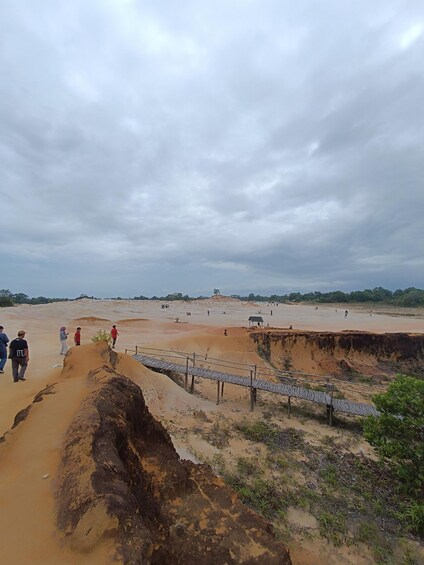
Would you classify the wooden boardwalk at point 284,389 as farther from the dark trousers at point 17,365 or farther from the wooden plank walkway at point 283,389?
the dark trousers at point 17,365

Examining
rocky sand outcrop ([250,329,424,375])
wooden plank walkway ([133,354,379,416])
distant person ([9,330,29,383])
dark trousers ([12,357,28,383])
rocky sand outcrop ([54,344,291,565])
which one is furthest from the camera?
rocky sand outcrop ([250,329,424,375])

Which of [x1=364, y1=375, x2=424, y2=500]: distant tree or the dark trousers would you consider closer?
[x1=364, y1=375, x2=424, y2=500]: distant tree

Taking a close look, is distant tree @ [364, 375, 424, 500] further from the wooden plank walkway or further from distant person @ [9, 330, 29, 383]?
distant person @ [9, 330, 29, 383]

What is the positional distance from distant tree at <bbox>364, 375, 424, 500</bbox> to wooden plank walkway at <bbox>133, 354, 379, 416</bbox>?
151 inches

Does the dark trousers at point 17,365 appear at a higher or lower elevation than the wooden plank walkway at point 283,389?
higher

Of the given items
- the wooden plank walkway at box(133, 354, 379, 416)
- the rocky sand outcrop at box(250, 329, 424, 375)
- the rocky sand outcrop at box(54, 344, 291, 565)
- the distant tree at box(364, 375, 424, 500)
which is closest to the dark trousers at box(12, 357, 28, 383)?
the rocky sand outcrop at box(54, 344, 291, 565)

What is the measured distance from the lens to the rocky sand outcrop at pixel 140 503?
2787 mm

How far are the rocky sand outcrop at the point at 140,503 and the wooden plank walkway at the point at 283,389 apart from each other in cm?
931

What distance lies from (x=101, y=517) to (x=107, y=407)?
2259 mm

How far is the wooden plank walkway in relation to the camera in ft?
42.7

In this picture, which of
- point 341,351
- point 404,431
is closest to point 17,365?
point 404,431

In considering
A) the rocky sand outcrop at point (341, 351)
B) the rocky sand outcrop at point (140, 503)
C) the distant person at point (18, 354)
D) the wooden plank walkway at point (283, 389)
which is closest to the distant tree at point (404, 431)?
the wooden plank walkway at point (283, 389)

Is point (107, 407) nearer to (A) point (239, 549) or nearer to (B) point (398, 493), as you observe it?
(A) point (239, 549)

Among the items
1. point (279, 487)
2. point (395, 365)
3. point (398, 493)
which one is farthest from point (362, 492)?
point (395, 365)
